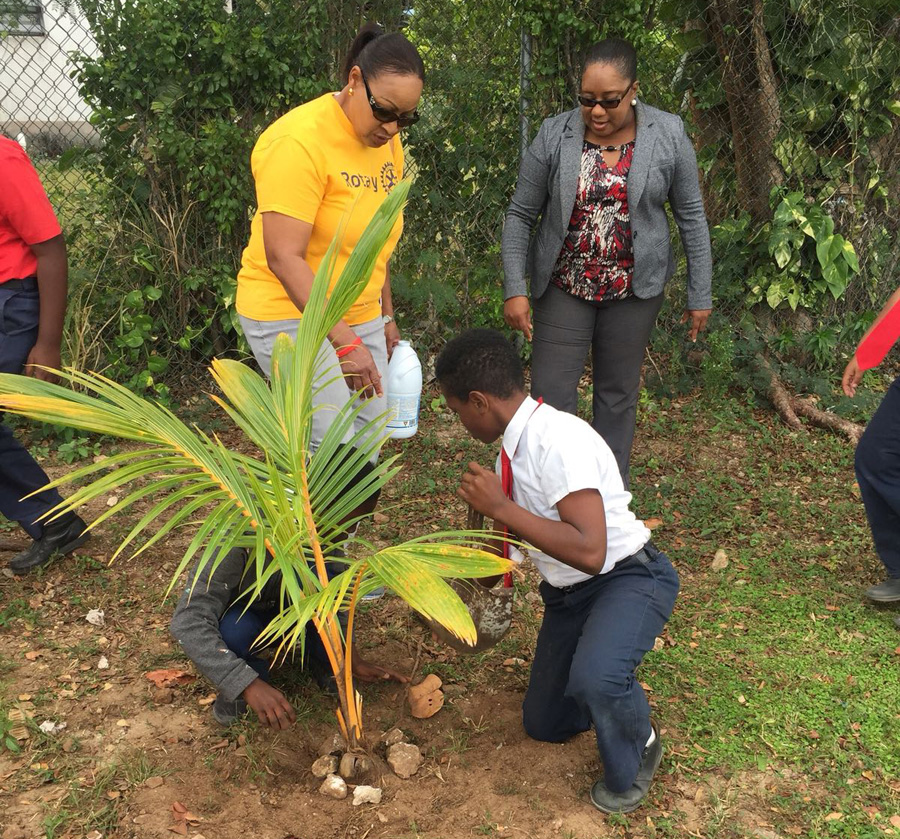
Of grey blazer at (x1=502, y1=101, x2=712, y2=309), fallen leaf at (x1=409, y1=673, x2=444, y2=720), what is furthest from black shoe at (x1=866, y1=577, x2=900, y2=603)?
fallen leaf at (x1=409, y1=673, x2=444, y2=720)

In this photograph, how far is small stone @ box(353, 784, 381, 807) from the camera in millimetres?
2613

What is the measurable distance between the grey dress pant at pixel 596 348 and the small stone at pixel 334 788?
1.84 metres

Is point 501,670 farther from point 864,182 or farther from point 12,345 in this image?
point 864,182

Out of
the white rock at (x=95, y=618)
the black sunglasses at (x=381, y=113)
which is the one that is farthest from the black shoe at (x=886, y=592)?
the white rock at (x=95, y=618)

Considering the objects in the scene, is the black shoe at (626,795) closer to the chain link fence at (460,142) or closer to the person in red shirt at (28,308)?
the person in red shirt at (28,308)

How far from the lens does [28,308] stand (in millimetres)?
3598

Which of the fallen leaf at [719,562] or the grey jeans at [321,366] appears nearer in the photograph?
the grey jeans at [321,366]

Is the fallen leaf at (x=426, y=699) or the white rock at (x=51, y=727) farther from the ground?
the fallen leaf at (x=426, y=699)

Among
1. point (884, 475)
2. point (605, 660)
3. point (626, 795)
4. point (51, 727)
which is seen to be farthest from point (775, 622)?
point (51, 727)

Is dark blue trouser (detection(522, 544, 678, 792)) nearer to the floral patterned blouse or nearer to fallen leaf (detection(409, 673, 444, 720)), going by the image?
fallen leaf (detection(409, 673, 444, 720))

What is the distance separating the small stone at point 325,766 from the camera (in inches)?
106

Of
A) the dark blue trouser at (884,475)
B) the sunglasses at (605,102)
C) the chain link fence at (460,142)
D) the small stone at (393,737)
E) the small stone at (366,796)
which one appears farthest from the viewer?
the chain link fence at (460,142)

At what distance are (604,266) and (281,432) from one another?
1898 millimetres

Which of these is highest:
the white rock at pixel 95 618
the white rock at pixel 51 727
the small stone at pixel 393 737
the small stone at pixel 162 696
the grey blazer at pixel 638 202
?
the grey blazer at pixel 638 202
